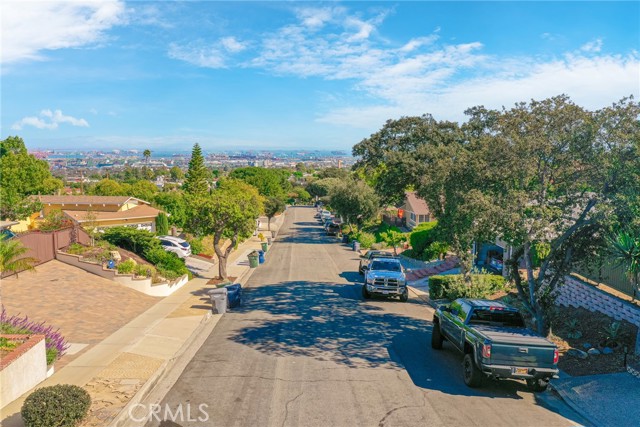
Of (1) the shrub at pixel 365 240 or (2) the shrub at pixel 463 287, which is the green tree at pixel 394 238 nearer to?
(1) the shrub at pixel 365 240

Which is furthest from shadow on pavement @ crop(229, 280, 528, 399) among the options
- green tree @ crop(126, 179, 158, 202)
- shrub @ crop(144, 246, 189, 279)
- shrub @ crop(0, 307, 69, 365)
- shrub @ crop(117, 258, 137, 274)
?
green tree @ crop(126, 179, 158, 202)

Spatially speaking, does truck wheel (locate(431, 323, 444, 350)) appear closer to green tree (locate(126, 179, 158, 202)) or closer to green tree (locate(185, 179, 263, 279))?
green tree (locate(185, 179, 263, 279))

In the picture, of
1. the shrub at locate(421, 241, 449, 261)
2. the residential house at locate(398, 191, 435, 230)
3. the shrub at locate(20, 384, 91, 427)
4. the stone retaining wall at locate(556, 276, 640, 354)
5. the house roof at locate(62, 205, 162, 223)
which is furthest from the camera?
the residential house at locate(398, 191, 435, 230)

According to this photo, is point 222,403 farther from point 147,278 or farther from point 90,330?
point 147,278

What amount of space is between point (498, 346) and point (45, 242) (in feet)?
72.1

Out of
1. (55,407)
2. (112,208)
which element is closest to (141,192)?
(112,208)

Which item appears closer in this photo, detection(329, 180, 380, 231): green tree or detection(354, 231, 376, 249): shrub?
detection(354, 231, 376, 249): shrub

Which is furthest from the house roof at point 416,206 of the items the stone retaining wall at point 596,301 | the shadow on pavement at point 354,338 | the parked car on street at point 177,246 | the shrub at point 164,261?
the stone retaining wall at point 596,301

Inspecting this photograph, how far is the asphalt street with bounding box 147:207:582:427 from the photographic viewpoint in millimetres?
9148

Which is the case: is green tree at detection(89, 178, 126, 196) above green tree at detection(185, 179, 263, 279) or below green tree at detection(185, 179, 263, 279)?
below

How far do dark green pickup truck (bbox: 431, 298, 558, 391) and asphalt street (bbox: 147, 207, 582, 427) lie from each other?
599 millimetres

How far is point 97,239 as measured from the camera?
27609 millimetres

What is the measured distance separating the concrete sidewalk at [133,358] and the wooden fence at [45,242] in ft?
22.7

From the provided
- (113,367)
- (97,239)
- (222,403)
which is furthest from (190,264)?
(222,403)
